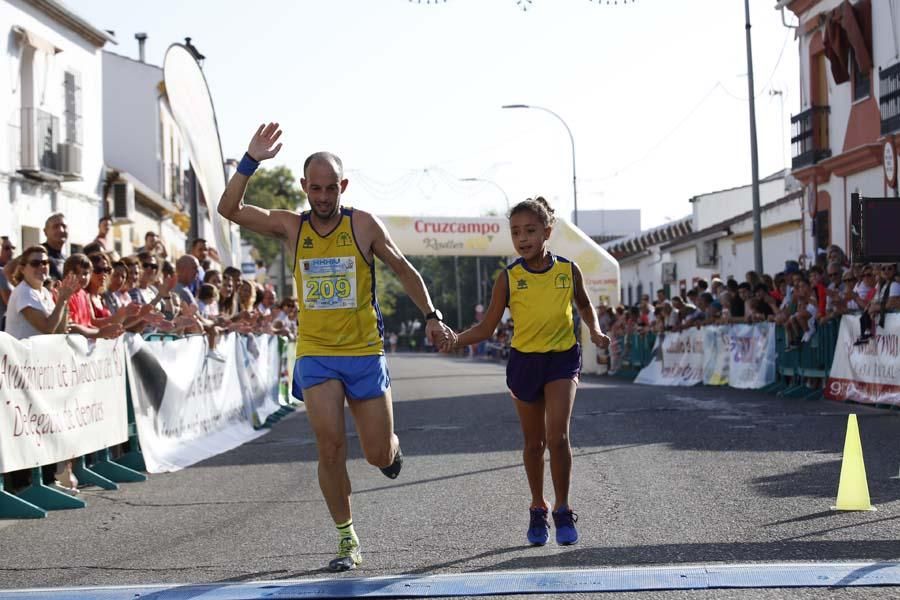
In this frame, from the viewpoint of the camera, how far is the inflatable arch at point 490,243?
3603 centimetres

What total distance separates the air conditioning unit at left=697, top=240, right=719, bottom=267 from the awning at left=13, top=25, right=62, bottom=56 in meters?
23.8

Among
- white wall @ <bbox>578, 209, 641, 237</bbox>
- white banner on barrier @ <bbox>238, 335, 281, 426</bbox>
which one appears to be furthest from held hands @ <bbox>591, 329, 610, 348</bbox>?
white wall @ <bbox>578, 209, 641, 237</bbox>

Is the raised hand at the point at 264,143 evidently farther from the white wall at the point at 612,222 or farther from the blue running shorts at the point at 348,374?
the white wall at the point at 612,222

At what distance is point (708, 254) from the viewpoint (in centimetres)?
4709

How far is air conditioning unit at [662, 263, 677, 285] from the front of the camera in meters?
54.6

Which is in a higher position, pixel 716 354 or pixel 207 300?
pixel 207 300

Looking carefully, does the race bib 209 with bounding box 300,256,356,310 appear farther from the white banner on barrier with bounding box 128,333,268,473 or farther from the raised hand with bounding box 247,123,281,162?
the white banner on barrier with bounding box 128,333,268,473

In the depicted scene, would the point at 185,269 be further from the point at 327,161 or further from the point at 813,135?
the point at 813,135

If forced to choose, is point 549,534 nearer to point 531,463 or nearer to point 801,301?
point 531,463

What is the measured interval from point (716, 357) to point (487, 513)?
55.6ft

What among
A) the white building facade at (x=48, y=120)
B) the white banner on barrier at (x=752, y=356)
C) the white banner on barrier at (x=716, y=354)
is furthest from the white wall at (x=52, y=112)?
the white banner on barrier at (x=752, y=356)

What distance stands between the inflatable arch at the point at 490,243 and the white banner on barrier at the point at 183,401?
1955 cm

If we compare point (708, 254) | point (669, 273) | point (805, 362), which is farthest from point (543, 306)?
point (669, 273)

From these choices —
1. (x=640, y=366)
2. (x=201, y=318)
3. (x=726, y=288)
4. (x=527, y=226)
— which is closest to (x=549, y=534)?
→ (x=527, y=226)
